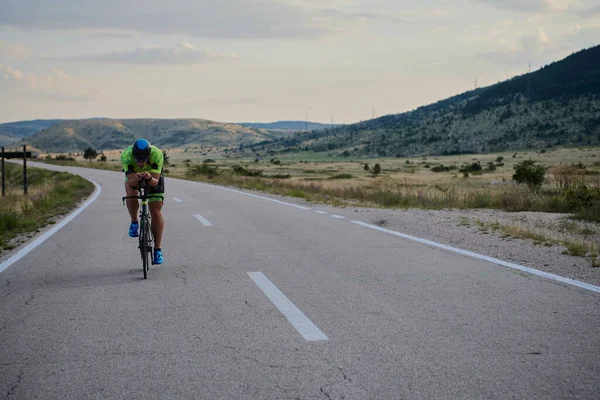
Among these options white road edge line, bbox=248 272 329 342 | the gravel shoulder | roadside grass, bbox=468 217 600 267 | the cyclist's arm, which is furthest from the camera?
roadside grass, bbox=468 217 600 267

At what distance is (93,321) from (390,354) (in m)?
2.86

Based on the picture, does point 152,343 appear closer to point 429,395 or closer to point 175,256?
point 429,395

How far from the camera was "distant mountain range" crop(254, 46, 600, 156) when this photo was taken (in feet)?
301

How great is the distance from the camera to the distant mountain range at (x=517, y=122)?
9175 centimetres

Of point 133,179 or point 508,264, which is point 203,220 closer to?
point 133,179

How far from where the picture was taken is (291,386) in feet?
13.1

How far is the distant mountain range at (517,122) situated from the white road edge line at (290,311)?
84.1 m

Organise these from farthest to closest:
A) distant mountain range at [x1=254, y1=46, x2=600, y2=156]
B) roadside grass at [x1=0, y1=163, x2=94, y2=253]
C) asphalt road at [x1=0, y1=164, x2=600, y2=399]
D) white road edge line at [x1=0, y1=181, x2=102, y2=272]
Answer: distant mountain range at [x1=254, y1=46, x2=600, y2=156], roadside grass at [x1=0, y1=163, x2=94, y2=253], white road edge line at [x1=0, y1=181, x2=102, y2=272], asphalt road at [x1=0, y1=164, x2=600, y2=399]

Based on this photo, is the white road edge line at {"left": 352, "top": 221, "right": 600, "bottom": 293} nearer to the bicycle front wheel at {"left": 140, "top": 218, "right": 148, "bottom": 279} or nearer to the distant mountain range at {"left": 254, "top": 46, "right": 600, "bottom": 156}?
the bicycle front wheel at {"left": 140, "top": 218, "right": 148, "bottom": 279}

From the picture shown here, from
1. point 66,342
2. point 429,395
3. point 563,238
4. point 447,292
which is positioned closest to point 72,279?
point 66,342

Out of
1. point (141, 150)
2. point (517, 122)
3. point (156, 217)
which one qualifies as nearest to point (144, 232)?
point (156, 217)

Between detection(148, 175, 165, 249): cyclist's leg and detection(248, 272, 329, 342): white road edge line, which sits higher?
detection(148, 175, 165, 249): cyclist's leg

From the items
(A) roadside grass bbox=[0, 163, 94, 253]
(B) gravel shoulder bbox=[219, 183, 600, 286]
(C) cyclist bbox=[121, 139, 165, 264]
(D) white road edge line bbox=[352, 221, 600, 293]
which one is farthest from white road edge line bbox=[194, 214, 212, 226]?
(C) cyclist bbox=[121, 139, 165, 264]

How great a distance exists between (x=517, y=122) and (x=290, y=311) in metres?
103
